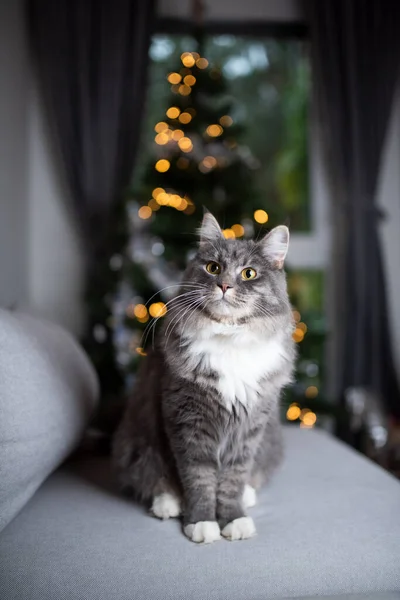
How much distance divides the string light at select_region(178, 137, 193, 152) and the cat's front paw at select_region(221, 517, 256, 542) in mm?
2146

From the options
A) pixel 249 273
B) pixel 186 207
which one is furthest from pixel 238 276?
pixel 186 207

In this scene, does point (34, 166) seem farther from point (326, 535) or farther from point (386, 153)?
point (326, 535)

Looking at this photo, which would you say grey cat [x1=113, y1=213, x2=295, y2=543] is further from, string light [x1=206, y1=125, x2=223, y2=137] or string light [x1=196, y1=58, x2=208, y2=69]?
string light [x1=196, y1=58, x2=208, y2=69]

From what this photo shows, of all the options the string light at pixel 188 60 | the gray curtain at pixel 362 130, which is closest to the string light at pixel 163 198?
the string light at pixel 188 60

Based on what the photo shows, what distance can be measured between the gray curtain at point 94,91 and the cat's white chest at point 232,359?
1988mm

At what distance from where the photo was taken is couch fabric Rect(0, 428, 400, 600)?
1.02 m

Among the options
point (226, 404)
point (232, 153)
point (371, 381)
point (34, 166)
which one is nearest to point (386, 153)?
point (232, 153)

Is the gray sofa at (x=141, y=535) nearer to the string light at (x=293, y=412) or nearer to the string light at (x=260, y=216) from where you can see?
the string light at (x=293, y=412)

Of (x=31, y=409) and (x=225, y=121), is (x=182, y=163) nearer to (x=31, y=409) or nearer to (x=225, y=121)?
(x=225, y=121)

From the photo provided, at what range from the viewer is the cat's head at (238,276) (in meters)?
1.30

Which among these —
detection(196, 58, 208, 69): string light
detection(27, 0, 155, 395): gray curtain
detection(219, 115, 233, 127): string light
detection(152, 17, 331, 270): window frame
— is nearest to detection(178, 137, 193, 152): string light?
detection(219, 115, 233, 127): string light

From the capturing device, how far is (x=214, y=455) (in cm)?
133

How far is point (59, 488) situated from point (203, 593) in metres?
0.60

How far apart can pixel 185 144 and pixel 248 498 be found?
205 cm
